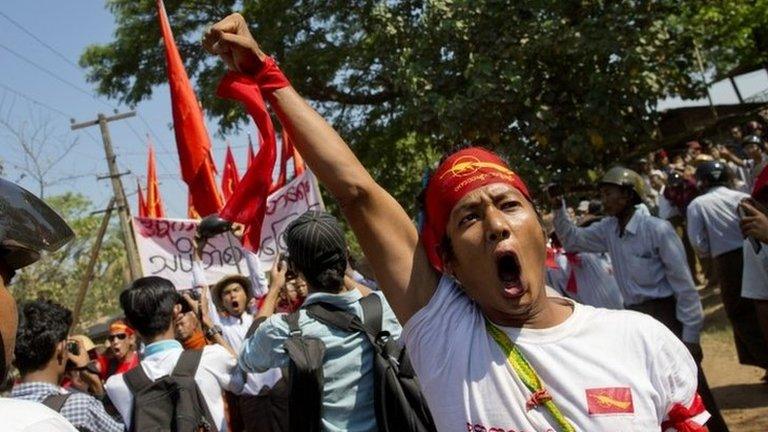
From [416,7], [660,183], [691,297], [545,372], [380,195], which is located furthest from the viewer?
[660,183]

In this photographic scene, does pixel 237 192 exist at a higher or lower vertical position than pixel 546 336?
higher

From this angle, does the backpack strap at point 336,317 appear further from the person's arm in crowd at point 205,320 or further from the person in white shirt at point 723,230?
the person in white shirt at point 723,230

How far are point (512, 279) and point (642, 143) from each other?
10.1 meters

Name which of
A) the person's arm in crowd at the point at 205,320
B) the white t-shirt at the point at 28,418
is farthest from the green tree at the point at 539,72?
the white t-shirt at the point at 28,418

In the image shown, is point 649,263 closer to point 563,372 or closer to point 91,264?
point 563,372

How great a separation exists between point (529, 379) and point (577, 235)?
4.11 meters

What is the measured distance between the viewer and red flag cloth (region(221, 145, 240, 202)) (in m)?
11.7

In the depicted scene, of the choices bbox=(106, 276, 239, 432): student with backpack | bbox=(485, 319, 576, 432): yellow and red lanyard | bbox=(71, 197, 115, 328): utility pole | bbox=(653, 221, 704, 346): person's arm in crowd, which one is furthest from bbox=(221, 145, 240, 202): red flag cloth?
bbox=(485, 319, 576, 432): yellow and red lanyard

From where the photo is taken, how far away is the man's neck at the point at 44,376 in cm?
345

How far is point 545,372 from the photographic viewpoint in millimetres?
1924

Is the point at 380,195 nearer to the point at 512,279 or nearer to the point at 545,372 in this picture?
the point at 512,279

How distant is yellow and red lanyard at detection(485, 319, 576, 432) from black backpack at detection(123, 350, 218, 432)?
1976 mm

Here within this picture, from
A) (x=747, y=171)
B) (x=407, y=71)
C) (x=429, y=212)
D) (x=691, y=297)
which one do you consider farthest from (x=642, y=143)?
(x=429, y=212)

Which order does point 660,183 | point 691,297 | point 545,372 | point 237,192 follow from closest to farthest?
1. point 545,372
2. point 691,297
3. point 237,192
4. point 660,183
